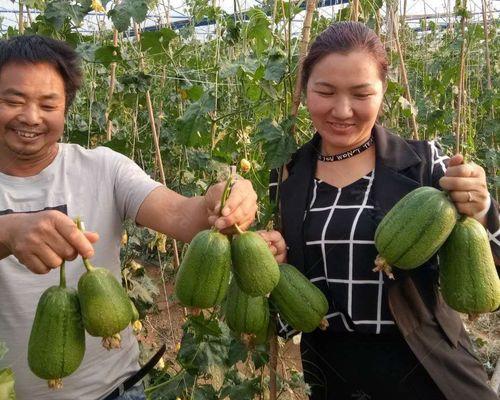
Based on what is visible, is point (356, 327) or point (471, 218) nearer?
point (471, 218)

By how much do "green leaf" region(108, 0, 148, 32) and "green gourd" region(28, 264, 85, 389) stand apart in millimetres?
1637

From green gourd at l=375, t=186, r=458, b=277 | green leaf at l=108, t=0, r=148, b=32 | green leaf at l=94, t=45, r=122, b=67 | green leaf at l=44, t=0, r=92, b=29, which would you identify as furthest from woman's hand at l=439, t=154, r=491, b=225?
green leaf at l=44, t=0, r=92, b=29

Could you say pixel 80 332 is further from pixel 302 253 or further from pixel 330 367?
pixel 330 367

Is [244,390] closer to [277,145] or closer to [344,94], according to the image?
[277,145]

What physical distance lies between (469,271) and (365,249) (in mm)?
369

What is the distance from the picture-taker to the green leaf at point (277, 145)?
6.77 feet

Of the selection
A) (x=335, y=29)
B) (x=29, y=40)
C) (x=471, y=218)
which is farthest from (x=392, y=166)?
(x=29, y=40)

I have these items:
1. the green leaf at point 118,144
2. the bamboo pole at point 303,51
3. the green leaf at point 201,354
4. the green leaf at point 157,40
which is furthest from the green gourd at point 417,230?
the green leaf at point 118,144

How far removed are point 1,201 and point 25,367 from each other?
21.7 inches

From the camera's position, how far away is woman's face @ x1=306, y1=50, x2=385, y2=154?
184 cm

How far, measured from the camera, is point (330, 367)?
2002mm

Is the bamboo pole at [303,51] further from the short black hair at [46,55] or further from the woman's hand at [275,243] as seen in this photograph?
the short black hair at [46,55]

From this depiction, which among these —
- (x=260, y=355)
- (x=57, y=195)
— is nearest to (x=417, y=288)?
(x=260, y=355)

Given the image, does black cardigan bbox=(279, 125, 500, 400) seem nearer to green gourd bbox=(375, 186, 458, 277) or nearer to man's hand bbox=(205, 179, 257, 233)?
green gourd bbox=(375, 186, 458, 277)
